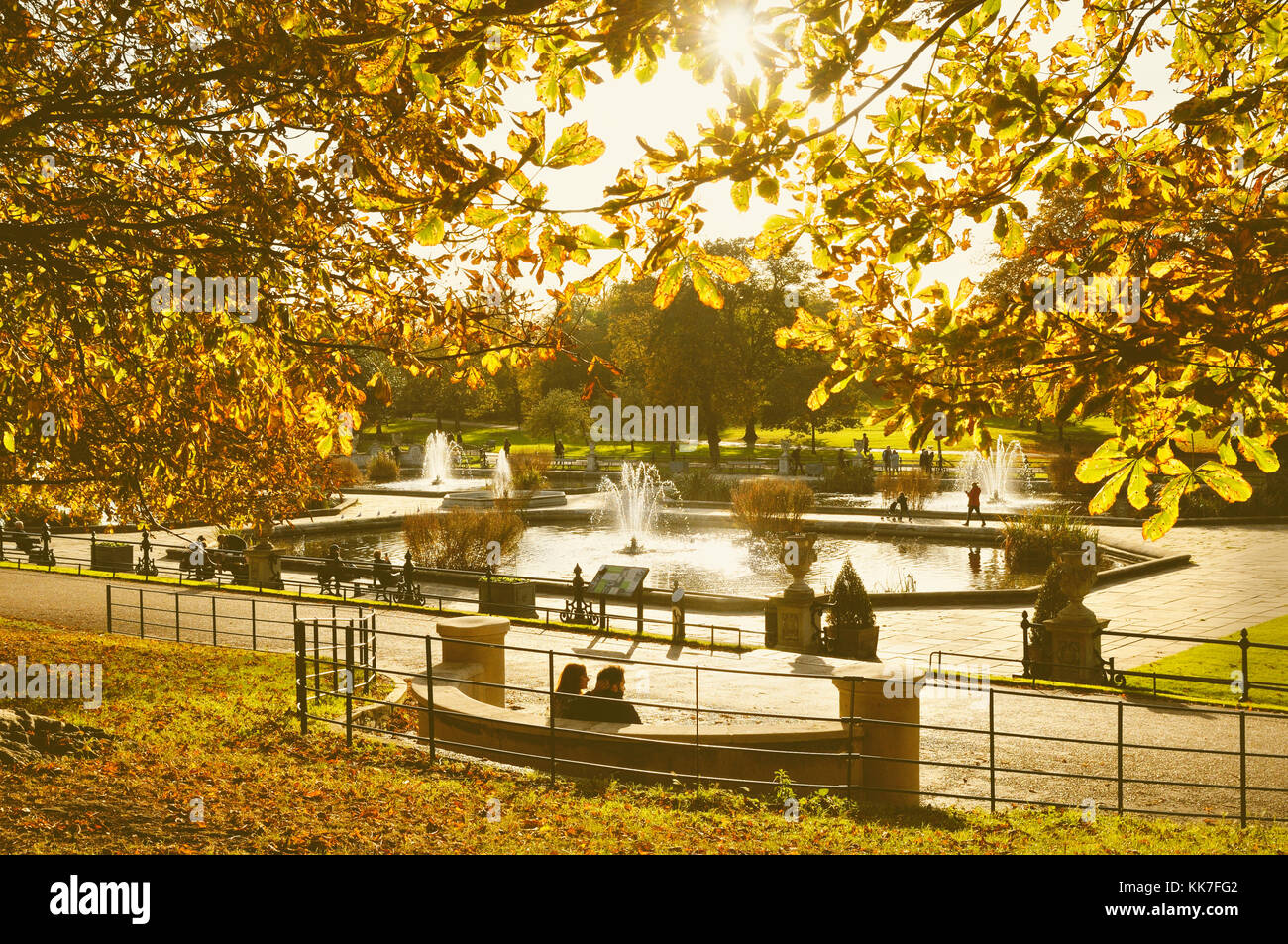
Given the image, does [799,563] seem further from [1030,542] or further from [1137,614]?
[1030,542]

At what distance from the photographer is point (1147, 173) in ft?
15.9

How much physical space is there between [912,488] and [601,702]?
31.2 metres

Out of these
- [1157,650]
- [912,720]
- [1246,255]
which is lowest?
[1157,650]

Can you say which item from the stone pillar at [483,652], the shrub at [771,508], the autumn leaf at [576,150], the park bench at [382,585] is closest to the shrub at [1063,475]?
the shrub at [771,508]

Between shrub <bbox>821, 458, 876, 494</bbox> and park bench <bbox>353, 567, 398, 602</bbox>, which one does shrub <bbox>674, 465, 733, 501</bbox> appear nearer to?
shrub <bbox>821, 458, 876, 494</bbox>

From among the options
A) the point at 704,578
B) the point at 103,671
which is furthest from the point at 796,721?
the point at 704,578

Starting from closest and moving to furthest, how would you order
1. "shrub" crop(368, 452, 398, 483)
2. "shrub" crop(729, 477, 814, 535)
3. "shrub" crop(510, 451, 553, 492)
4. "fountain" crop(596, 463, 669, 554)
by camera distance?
"shrub" crop(729, 477, 814, 535)
"fountain" crop(596, 463, 669, 554)
"shrub" crop(510, 451, 553, 492)
"shrub" crop(368, 452, 398, 483)

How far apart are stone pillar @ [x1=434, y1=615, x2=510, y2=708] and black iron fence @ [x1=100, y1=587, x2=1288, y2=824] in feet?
0.39

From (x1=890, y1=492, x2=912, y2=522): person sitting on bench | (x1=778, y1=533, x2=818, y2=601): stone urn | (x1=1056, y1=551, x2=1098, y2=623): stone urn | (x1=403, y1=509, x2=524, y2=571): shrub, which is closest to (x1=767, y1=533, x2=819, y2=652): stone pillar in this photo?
(x1=778, y1=533, x2=818, y2=601): stone urn

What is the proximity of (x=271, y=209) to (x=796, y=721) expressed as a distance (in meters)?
6.75

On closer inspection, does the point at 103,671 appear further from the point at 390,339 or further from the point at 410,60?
the point at 410,60

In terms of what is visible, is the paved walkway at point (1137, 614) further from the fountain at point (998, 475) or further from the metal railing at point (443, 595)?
the fountain at point (998, 475)

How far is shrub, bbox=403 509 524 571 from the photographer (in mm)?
27219

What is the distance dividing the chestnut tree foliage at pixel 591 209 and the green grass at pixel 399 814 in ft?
8.59
